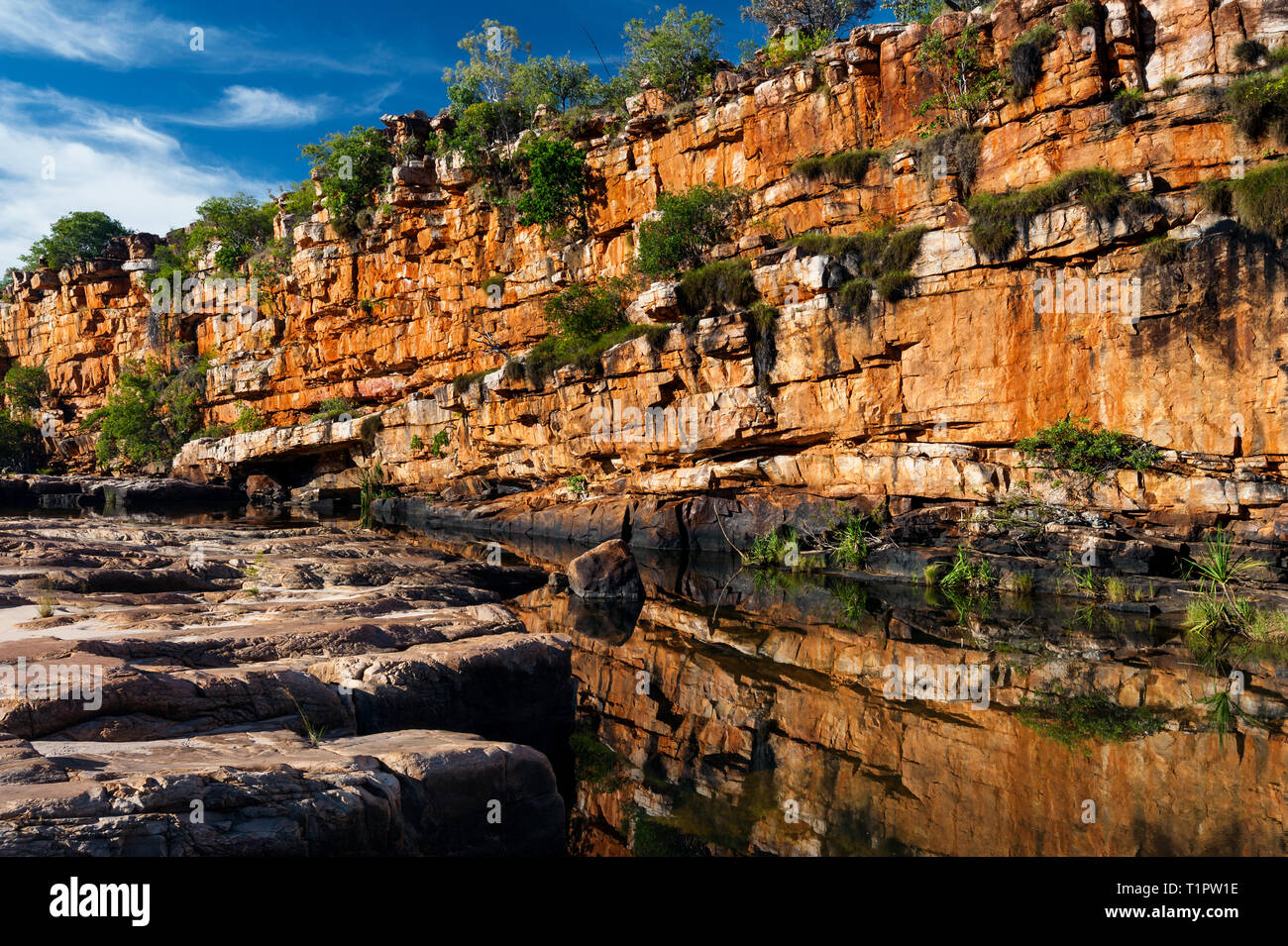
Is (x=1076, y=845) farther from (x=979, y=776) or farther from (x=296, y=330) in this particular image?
(x=296, y=330)

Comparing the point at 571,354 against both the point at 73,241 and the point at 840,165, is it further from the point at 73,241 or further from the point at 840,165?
the point at 73,241

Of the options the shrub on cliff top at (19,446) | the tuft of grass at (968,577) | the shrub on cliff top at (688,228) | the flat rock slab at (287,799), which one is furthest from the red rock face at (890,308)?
the shrub on cliff top at (19,446)

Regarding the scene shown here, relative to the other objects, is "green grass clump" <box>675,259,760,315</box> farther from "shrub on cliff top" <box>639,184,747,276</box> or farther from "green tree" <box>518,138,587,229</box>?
"green tree" <box>518,138,587,229</box>

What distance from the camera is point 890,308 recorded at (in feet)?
63.0

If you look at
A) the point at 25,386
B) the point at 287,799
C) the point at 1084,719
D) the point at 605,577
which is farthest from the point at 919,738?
the point at 25,386

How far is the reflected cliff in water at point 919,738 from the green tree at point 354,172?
31.6 m

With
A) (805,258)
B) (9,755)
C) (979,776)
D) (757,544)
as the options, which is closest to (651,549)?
(757,544)

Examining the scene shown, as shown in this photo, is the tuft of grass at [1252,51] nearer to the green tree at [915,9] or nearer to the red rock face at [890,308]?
the red rock face at [890,308]

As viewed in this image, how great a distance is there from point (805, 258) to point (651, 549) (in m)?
9.09

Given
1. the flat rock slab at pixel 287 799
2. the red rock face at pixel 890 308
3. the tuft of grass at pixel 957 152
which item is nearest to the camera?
the flat rock slab at pixel 287 799

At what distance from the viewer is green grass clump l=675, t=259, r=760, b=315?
878 inches

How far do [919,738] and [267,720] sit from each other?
590cm

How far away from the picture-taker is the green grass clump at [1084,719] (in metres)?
7.35

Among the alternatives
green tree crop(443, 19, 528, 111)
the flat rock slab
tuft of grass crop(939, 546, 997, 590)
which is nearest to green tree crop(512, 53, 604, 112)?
green tree crop(443, 19, 528, 111)
